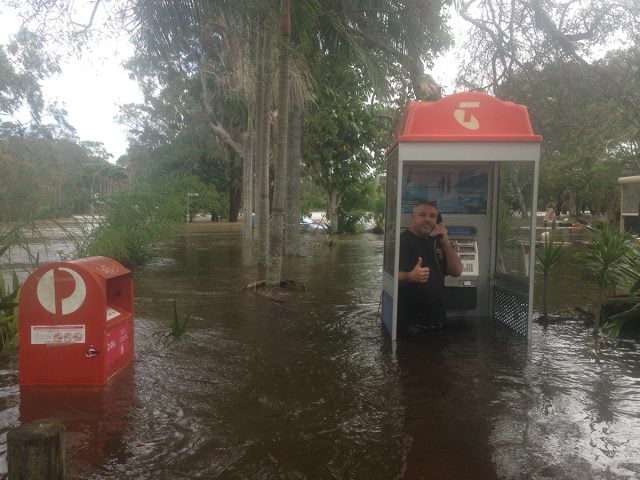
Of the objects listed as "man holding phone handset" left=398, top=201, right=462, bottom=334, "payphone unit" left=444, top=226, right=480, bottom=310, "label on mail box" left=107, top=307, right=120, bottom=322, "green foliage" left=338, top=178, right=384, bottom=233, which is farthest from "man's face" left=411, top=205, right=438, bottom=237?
"green foliage" left=338, top=178, right=384, bottom=233

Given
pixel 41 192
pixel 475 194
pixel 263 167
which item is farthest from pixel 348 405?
pixel 263 167

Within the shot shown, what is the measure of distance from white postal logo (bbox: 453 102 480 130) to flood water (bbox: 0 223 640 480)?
2360 millimetres

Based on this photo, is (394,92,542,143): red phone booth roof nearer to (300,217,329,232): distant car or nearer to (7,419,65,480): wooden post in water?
(7,419,65,480): wooden post in water

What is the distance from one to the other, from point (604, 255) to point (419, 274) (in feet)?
7.41

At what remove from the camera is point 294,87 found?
41.1 feet

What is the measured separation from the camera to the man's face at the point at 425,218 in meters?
6.55

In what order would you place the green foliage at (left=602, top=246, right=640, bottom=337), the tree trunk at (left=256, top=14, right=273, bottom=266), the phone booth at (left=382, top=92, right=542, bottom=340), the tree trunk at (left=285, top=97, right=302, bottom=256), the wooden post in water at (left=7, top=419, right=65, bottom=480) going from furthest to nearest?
the tree trunk at (left=285, top=97, right=302, bottom=256) → the tree trunk at (left=256, top=14, right=273, bottom=266) → the green foliage at (left=602, top=246, right=640, bottom=337) → the phone booth at (left=382, top=92, right=542, bottom=340) → the wooden post in water at (left=7, top=419, right=65, bottom=480)

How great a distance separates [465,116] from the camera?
6.08m

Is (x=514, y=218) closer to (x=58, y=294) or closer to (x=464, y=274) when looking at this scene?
(x=464, y=274)

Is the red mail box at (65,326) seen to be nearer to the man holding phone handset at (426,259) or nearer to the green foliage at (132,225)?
the man holding phone handset at (426,259)

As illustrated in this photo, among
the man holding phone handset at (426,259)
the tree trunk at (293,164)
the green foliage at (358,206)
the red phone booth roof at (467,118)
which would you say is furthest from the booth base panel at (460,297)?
the green foliage at (358,206)

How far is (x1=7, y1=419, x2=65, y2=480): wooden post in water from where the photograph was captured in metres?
2.50

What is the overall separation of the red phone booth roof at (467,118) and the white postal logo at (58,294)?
11.1ft

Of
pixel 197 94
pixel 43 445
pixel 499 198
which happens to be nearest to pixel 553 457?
pixel 43 445
